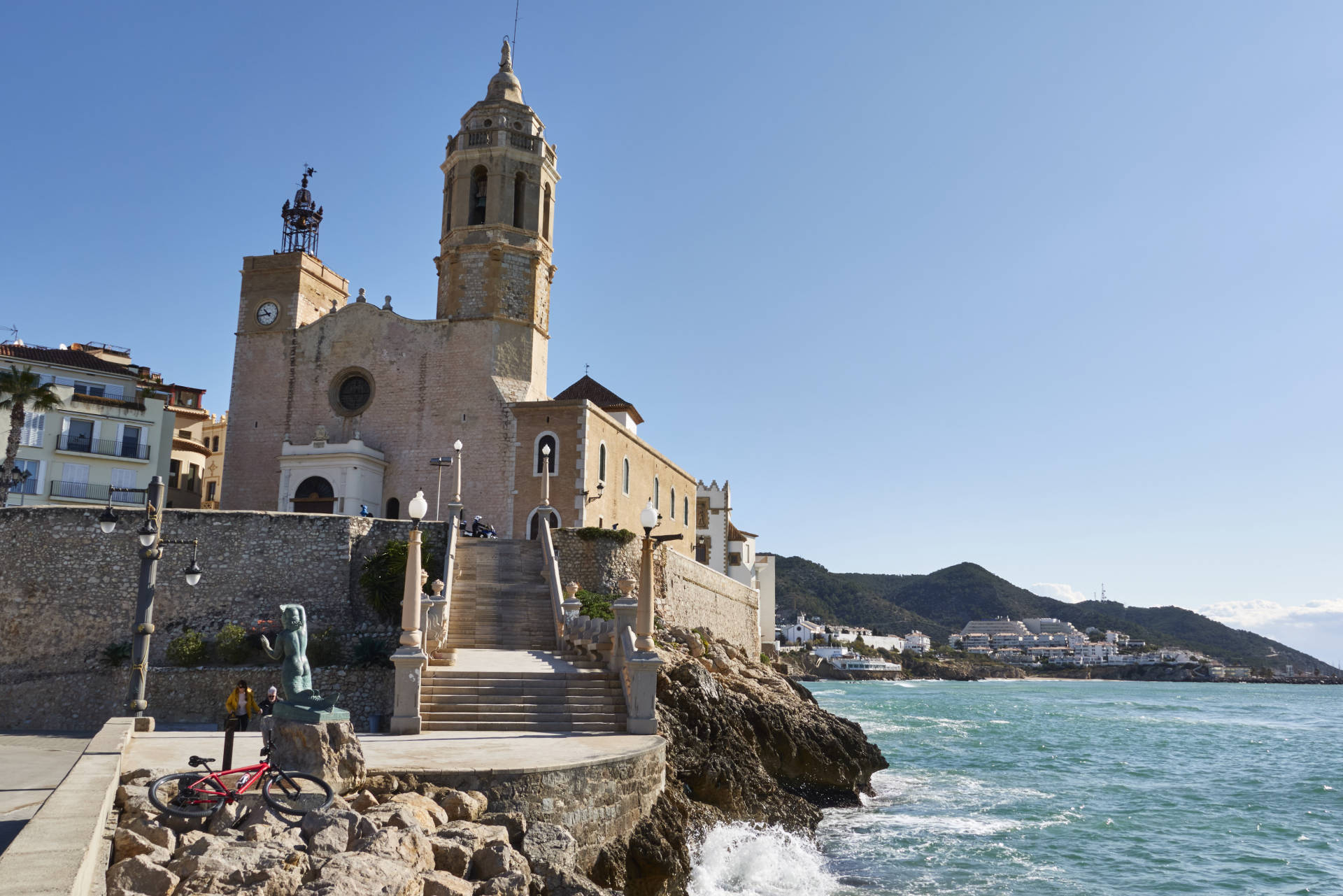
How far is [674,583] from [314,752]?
21.8 m

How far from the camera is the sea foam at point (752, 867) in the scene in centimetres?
1359

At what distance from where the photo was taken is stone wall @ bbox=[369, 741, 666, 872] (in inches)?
418

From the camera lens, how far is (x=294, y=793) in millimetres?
9086

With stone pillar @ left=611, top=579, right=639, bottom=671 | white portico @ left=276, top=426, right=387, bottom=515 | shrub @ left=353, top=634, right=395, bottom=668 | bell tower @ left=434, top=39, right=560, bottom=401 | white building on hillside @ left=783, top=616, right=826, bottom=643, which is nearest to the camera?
stone pillar @ left=611, top=579, right=639, bottom=671

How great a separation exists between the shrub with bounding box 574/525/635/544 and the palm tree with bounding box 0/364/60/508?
684 inches

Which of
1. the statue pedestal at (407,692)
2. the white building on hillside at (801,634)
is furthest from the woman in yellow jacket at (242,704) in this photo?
the white building on hillside at (801,634)

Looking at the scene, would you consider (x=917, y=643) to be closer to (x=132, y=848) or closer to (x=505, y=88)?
(x=505, y=88)

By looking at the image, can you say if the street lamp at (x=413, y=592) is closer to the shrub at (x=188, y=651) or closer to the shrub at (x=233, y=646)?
the shrub at (x=233, y=646)

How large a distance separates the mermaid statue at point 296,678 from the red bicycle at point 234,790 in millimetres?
640

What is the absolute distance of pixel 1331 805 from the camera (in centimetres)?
2459

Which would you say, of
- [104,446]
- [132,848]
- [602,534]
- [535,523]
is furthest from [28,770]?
[104,446]

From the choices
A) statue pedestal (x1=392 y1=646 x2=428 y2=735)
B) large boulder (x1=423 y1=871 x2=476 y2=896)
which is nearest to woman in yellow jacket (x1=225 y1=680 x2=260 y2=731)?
statue pedestal (x1=392 y1=646 x2=428 y2=735)

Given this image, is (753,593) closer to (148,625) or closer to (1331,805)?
(1331,805)

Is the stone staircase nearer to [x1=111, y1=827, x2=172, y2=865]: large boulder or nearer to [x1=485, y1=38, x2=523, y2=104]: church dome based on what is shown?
[x1=111, y1=827, x2=172, y2=865]: large boulder
